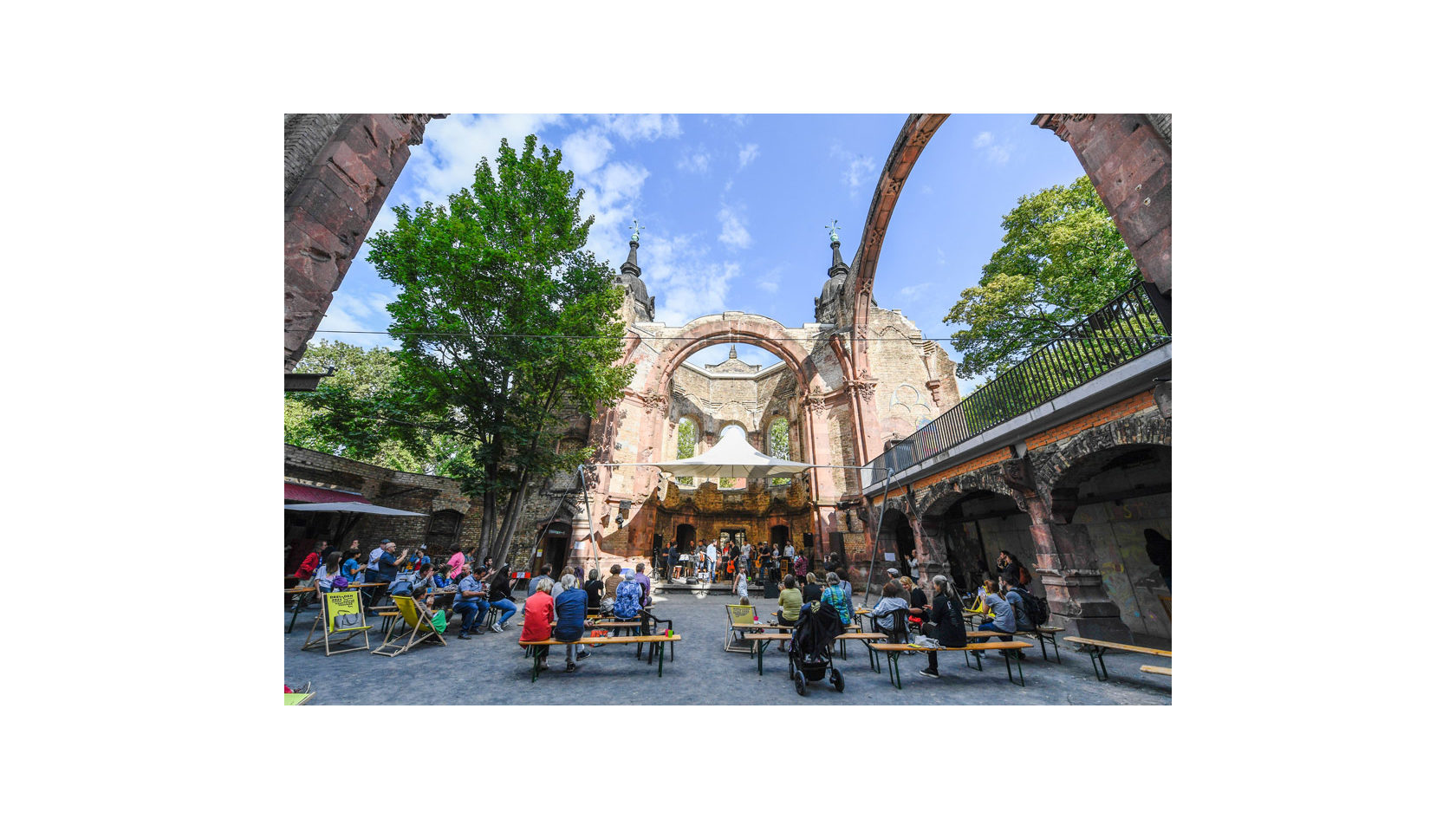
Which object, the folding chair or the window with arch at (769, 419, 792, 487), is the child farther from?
the window with arch at (769, 419, 792, 487)

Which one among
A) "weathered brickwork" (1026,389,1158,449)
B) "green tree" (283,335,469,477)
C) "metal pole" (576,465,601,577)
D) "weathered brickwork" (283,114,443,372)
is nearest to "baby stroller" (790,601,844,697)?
"weathered brickwork" (1026,389,1158,449)

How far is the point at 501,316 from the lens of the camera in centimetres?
1120

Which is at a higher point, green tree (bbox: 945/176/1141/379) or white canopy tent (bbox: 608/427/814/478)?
green tree (bbox: 945/176/1141/379)

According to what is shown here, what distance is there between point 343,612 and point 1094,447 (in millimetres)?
9692

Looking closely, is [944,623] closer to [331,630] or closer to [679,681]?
[679,681]

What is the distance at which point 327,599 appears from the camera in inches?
222

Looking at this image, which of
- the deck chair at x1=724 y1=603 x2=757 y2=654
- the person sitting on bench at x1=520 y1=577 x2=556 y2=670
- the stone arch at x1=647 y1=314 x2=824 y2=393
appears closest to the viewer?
the person sitting on bench at x1=520 y1=577 x2=556 y2=670

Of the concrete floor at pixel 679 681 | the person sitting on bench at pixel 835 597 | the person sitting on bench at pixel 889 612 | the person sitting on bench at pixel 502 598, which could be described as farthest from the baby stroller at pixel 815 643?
the person sitting on bench at pixel 502 598

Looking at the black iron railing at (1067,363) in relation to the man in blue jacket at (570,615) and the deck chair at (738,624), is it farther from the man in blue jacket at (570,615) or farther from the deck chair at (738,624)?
the man in blue jacket at (570,615)

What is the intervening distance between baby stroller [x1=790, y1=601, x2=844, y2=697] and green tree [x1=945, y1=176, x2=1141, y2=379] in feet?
28.6

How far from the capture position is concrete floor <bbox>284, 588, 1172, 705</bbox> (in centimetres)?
428

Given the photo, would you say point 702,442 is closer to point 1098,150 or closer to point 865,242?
point 865,242

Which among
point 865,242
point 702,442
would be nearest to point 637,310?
point 702,442

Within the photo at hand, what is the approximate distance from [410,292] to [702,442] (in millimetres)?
16033
